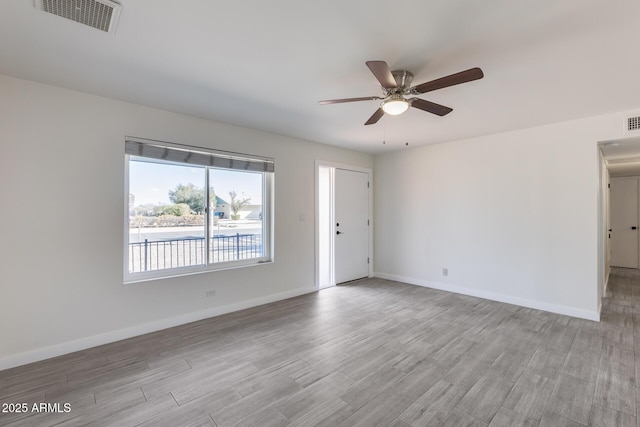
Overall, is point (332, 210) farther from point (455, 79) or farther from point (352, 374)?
point (455, 79)

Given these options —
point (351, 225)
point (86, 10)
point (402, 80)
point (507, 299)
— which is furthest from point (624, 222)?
point (86, 10)

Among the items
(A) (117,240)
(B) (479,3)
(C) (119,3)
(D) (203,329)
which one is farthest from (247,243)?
(B) (479,3)

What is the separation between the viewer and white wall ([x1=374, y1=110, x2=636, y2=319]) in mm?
3580

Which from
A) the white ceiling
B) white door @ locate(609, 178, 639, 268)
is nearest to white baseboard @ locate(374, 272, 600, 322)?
the white ceiling

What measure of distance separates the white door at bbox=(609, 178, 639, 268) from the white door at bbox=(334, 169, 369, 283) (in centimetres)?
623

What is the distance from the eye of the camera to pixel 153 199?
132 inches

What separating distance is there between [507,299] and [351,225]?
2.75m

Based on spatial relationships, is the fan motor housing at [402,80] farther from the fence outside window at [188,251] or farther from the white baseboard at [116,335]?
the white baseboard at [116,335]

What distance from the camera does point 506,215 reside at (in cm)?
421

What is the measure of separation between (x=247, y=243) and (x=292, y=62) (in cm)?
269

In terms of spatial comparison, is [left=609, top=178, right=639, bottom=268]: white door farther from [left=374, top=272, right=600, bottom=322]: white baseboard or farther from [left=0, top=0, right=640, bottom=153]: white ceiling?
[left=0, top=0, right=640, bottom=153]: white ceiling

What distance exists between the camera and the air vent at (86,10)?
163 centimetres

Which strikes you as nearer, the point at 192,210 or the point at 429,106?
the point at 429,106

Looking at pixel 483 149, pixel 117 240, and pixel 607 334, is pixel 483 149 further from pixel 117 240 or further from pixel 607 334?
pixel 117 240
